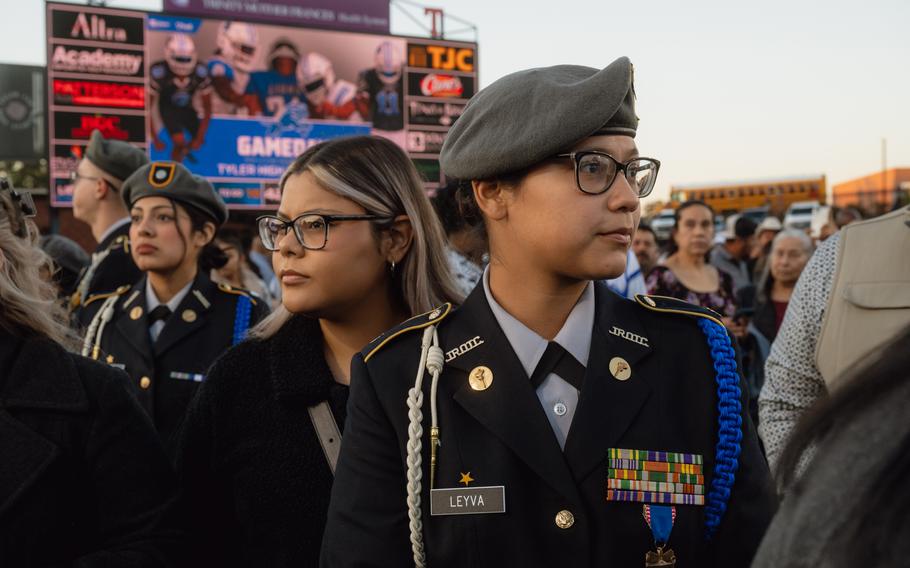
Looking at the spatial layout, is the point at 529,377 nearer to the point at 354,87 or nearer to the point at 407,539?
the point at 407,539

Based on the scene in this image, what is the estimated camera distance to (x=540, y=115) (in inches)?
69.6

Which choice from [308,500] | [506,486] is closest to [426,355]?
[506,486]

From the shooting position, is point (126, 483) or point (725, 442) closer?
point (725, 442)

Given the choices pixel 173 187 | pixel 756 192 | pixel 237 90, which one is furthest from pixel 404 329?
pixel 756 192

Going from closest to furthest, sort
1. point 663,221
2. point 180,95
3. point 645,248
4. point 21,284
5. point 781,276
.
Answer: point 21,284 → point 781,276 → point 645,248 → point 180,95 → point 663,221

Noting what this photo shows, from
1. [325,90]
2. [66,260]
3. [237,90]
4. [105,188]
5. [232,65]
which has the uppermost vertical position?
[232,65]

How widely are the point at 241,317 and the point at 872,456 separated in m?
3.52

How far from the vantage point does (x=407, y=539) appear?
172 centimetres

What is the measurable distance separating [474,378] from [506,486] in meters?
0.24

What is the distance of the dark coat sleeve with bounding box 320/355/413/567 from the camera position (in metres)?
1.70

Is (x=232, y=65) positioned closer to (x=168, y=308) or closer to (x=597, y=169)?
(x=168, y=308)

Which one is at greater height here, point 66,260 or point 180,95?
point 180,95

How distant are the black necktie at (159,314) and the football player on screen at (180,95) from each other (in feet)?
41.1

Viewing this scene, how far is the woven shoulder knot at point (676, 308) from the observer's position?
1.90 metres
